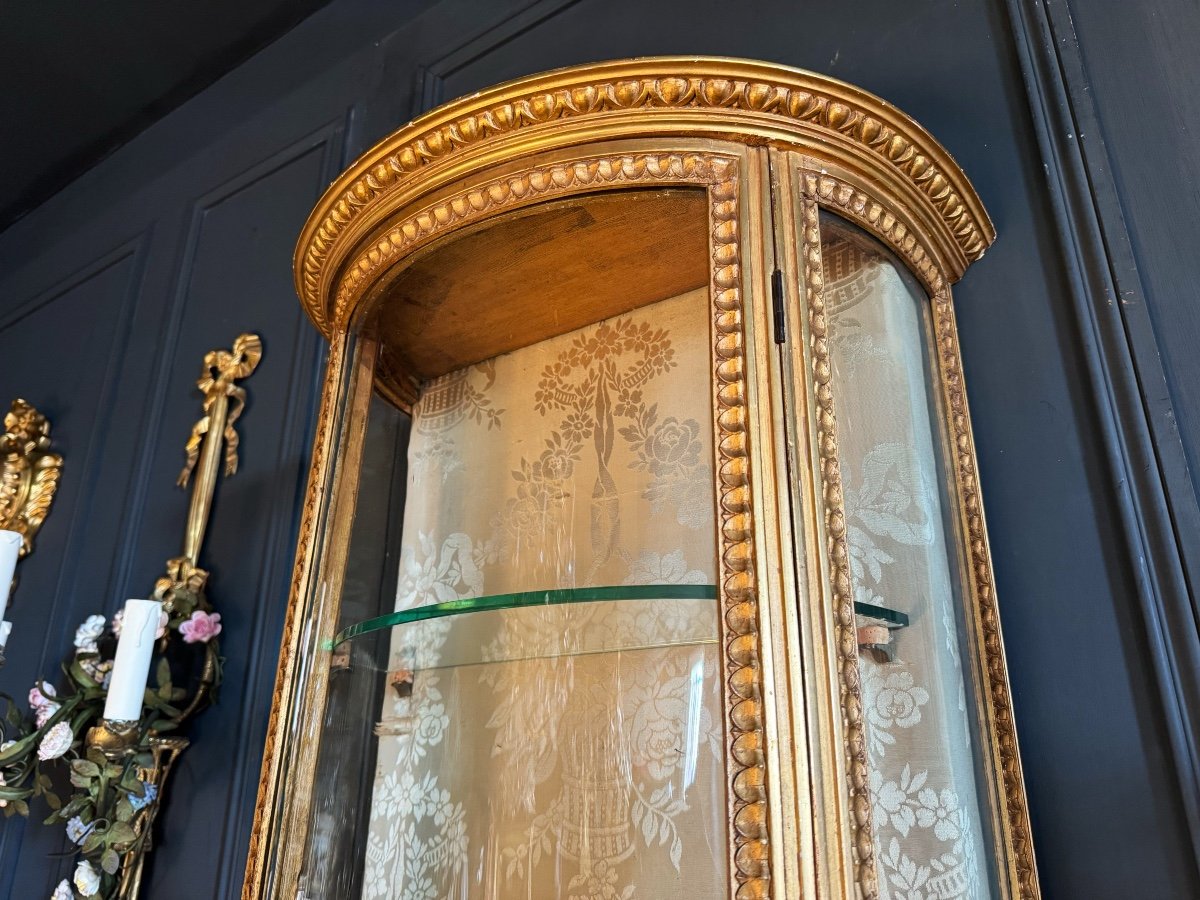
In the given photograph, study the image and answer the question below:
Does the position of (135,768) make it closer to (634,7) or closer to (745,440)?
(745,440)

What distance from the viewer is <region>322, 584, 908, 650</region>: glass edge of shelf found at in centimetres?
49

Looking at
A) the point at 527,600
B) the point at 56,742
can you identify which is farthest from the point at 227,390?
the point at 527,600

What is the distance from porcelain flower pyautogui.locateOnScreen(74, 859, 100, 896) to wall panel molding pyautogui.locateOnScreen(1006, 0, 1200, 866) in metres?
0.93

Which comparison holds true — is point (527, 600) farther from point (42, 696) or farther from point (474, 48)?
point (474, 48)

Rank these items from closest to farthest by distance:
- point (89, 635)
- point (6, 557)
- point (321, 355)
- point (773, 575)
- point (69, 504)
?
1. point (773, 575)
2. point (6, 557)
3. point (89, 635)
4. point (321, 355)
5. point (69, 504)

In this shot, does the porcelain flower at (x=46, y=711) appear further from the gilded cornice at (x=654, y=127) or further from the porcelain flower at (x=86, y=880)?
the gilded cornice at (x=654, y=127)

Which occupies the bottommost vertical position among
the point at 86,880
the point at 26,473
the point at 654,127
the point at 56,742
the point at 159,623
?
the point at 86,880

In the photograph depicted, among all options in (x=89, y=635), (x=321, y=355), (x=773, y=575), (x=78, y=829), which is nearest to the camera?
(x=773, y=575)

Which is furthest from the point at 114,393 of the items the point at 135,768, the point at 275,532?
the point at 135,768

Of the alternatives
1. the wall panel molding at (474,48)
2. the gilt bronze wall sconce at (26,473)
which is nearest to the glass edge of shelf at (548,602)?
the wall panel molding at (474,48)

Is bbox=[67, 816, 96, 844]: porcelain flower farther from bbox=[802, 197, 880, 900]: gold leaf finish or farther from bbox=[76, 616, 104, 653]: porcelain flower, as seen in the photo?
bbox=[802, 197, 880, 900]: gold leaf finish

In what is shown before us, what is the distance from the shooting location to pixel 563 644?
1.72 feet

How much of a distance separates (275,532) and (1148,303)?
0.87 m

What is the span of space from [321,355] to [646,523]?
27.4 inches
